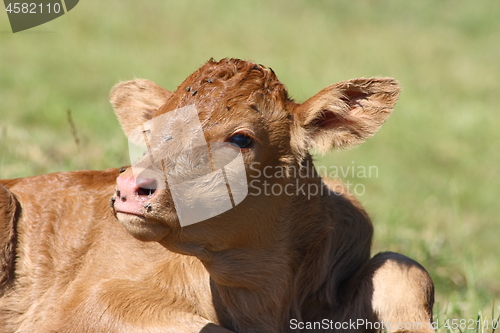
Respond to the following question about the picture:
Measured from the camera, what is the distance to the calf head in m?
3.49

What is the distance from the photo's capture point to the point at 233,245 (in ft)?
13.1

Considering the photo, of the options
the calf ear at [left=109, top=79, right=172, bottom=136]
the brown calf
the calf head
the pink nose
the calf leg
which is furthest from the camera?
the calf ear at [left=109, top=79, right=172, bottom=136]

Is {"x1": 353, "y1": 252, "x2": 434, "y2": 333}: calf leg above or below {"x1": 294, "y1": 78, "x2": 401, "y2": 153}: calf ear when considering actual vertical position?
below

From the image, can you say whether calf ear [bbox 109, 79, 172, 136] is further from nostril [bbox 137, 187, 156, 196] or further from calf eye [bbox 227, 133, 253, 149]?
nostril [bbox 137, 187, 156, 196]

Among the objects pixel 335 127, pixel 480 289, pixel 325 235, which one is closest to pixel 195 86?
pixel 335 127

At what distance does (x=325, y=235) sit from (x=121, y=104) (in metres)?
1.77

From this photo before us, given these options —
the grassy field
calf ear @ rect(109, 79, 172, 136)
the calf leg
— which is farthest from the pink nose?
the grassy field

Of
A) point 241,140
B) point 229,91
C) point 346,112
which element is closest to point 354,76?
point 346,112

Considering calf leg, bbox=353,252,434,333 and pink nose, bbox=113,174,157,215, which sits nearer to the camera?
pink nose, bbox=113,174,157,215

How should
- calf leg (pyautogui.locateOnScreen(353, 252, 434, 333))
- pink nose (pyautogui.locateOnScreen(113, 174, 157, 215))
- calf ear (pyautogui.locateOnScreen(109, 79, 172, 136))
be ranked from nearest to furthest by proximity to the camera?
pink nose (pyautogui.locateOnScreen(113, 174, 157, 215)) → calf leg (pyautogui.locateOnScreen(353, 252, 434, 333)) → calf ear (pyautogui.locateOnScreen(109, 79, 172, 136))

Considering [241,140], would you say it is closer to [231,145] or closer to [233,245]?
[231,145]

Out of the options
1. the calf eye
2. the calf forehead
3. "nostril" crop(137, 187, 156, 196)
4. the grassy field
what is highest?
the calf forehead

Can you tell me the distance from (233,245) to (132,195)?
0.87 meters

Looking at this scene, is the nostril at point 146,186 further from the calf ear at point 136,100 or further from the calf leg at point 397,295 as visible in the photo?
the calf leg at point 397,295
